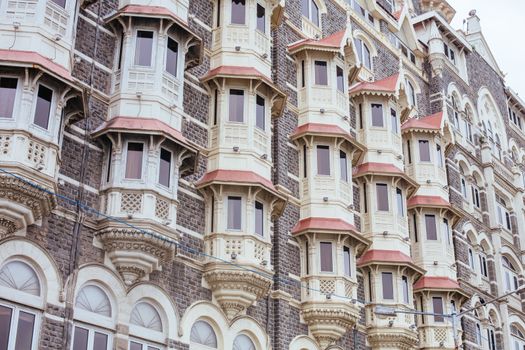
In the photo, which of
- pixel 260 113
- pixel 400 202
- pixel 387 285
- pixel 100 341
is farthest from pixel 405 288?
pixel 100 341

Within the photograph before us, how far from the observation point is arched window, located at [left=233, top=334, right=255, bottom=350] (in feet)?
79.7

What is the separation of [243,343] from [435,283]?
1205 centimetres

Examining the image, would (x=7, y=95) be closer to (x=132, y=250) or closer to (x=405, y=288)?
(x=132, y=250)

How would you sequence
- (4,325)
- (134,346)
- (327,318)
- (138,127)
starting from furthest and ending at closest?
(327,318) → (138,127) → (134,346) → (4,325)

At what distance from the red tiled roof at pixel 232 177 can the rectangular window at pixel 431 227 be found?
488 inches

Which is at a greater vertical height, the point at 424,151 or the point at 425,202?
the point at 424,151

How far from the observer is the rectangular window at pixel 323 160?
2933 centimetres

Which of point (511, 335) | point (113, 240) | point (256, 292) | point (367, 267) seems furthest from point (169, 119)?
point (511, 335)

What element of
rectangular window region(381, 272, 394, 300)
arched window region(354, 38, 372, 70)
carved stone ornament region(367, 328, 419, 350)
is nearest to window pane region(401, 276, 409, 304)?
rectangular window region(381, 272, 394, 300)

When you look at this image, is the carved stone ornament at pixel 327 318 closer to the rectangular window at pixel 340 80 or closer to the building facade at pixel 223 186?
the building facade at pixel 223 186

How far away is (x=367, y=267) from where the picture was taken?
30.9 meters

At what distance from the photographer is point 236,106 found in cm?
2638

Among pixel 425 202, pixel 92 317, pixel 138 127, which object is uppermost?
pixel 425 202

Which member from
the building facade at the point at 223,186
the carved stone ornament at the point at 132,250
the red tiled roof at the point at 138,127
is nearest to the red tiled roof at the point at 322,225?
the building facade at the point at 223,186
